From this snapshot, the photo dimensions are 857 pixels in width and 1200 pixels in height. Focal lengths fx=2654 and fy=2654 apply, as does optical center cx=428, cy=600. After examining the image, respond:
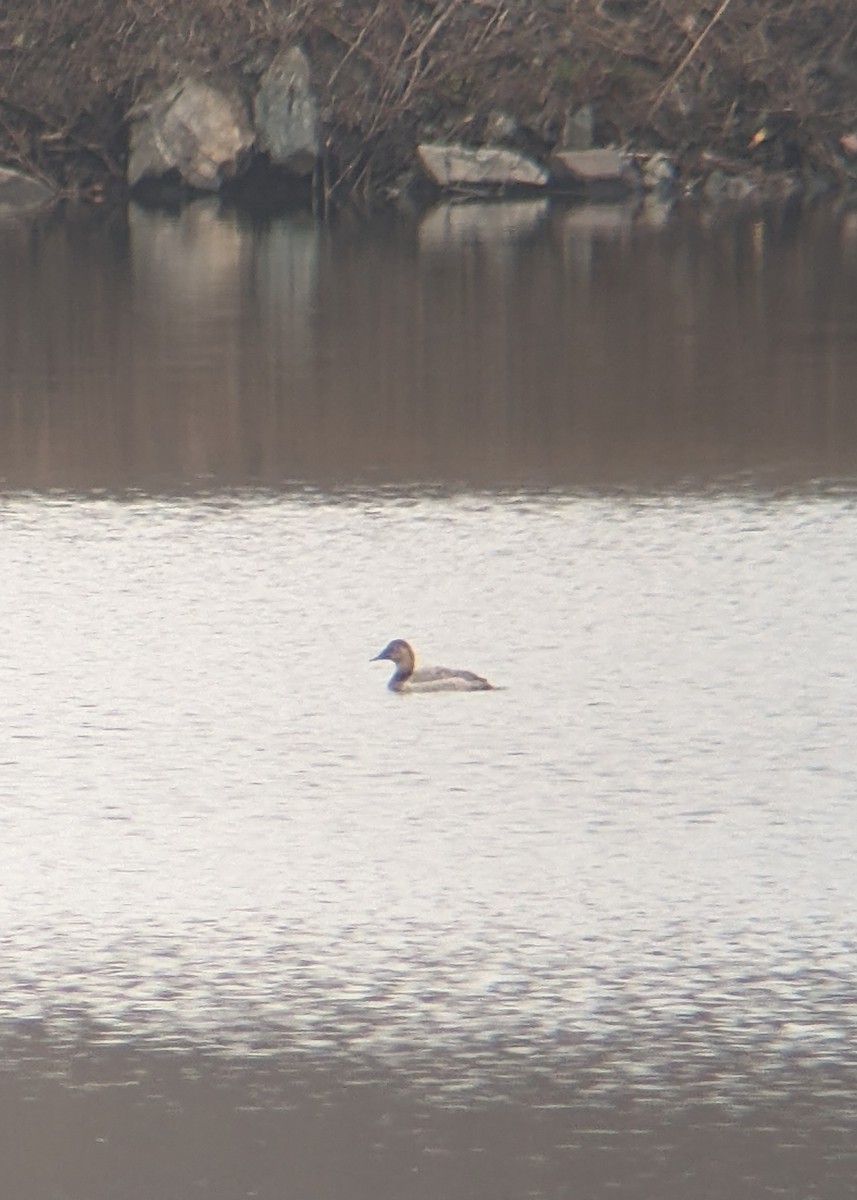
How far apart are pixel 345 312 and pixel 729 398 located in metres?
4.06

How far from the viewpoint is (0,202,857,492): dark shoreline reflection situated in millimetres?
11234

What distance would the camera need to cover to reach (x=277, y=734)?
7.25 meters

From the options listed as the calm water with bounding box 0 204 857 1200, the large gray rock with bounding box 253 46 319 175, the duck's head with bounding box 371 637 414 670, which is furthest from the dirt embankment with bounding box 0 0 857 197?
the duck's head with bounding box 371 637 414 670

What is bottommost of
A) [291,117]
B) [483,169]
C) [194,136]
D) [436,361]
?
[436,361]

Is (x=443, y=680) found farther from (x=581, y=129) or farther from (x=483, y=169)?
(x=581, y=129)

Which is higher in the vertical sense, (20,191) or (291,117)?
(291,117)

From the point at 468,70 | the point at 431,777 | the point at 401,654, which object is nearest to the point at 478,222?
the point at 468,70

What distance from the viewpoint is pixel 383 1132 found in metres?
4.72

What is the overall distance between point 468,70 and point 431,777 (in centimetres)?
2086

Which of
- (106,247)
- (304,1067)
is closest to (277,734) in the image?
(304,1067)

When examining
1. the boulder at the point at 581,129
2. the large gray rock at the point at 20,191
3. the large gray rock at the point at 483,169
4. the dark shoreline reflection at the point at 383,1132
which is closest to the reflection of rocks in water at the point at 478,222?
the large gray rock at the point at 483,169

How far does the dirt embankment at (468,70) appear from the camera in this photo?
1047 inches

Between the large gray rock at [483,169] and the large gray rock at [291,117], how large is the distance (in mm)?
1177

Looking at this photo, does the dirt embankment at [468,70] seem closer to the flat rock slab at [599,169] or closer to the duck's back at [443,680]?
the flat rock slab at [599,169]
